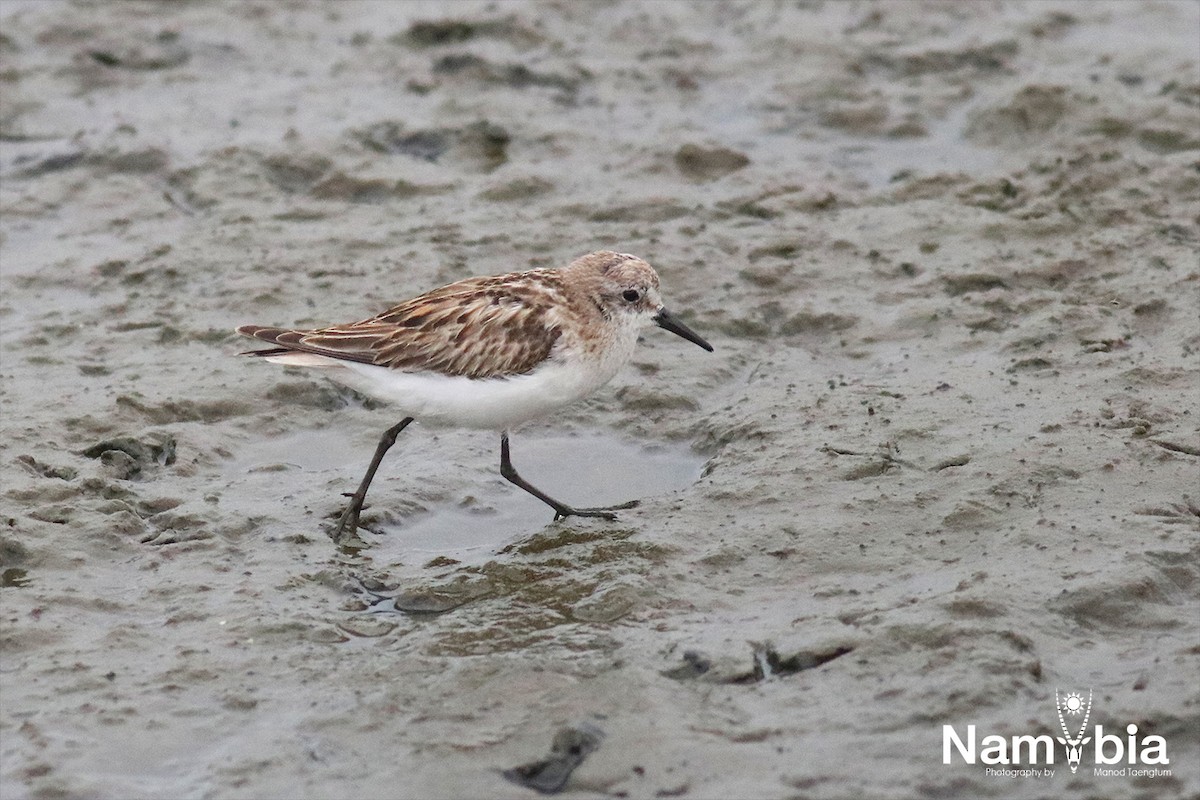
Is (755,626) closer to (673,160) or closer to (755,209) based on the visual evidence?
(755,209)

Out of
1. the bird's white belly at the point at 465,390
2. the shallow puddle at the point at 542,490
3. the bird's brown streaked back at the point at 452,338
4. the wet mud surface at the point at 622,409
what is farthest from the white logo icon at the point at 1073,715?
the bird's brown streaked back at the point at 452,338

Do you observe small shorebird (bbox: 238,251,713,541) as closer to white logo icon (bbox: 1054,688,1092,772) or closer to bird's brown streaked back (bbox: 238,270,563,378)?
bird's brown streaked back (bbox: 238,270,563,378)

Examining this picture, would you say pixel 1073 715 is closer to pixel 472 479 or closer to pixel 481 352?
pixel 481 352

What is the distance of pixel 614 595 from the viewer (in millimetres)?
7395

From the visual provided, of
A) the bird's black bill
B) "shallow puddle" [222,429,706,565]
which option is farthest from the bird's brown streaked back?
"shallow puddle" [222,429,706,565]

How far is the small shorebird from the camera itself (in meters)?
8.05

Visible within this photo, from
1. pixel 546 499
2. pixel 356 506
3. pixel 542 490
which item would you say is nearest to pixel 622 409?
pixel 542 490

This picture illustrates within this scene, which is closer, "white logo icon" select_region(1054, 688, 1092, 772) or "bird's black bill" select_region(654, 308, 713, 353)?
"white logo icon" select_region(1054, 688, 1092, 772)

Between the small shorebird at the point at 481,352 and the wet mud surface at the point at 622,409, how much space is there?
67cm

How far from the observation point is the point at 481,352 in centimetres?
806

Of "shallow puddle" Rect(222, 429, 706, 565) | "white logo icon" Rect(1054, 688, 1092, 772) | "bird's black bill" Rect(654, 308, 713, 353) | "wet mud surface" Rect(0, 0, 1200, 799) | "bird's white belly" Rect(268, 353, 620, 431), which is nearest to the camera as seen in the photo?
"white logo icon" Rect(1054, 688, 1092, 772)

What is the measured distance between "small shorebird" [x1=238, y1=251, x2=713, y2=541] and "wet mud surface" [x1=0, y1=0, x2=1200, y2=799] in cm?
67

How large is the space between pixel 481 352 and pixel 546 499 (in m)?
0.88

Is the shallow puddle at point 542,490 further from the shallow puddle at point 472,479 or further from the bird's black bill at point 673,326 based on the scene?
the bird's black bill at point 673,326
